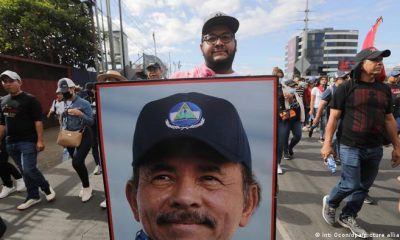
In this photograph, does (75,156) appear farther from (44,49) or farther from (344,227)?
(44,49)

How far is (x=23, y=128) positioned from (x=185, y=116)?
3497 mm

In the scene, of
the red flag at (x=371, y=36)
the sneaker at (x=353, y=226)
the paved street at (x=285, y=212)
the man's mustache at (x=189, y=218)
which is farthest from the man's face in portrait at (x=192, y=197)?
the red flag at (x=371, y=36)

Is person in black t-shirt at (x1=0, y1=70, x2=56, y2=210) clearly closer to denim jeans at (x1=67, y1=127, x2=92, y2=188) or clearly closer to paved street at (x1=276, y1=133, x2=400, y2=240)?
denim jeans at (x1=67, y1=127, x2=92, y2=188)

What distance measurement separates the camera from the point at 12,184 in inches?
182

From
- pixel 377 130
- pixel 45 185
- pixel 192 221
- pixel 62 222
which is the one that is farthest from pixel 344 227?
pixel 45 185

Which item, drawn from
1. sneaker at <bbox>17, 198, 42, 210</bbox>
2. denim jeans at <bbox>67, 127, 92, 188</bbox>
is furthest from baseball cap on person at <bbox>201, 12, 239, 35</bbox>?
sneaker at <bbox>17, 198, 42, 210</bbox>

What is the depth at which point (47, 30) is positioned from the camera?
19.2m

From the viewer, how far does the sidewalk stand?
125 inches

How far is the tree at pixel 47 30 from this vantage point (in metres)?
18.8

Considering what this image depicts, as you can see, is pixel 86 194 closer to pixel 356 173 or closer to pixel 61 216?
pixel 61 216

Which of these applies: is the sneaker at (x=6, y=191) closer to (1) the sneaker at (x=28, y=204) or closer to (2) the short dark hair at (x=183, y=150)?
(1) the sneaker at (x=28, y=204)

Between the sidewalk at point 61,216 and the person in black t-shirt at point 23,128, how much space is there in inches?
10.4

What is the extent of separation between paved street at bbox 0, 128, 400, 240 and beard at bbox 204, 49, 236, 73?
204cm

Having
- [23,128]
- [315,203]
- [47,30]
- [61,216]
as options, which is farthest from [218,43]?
[47,30]
